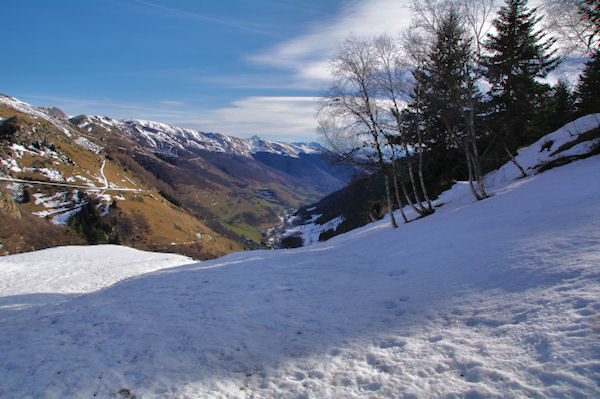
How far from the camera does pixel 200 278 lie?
10.8 meters

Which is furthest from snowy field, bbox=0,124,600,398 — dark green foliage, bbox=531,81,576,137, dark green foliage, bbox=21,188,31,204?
dark green foliage, bbox=21,188,31,204

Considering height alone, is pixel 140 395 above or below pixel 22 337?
below

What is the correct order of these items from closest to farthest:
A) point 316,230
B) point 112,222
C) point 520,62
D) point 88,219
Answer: point 520,62 < point 88,219 < point 112,222 < point 316,230

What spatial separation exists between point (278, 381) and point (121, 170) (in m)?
225

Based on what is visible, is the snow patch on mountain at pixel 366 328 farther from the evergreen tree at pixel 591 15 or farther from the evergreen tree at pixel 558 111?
the evergreen tree at pixel 558 111

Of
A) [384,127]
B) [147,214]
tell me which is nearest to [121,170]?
[147,214]

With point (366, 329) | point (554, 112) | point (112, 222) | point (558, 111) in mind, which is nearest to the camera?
point (366, 329)

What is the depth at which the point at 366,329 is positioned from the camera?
18.2ft

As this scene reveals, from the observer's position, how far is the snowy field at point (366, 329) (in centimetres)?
374

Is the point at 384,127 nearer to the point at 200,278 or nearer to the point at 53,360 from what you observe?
the point at 200,278

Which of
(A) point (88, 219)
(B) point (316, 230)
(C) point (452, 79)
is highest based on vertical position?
(A) point (88, 219)

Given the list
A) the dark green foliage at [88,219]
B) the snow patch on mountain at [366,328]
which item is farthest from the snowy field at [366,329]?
the dark green foliage at [88,219]

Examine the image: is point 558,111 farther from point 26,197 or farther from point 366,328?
point 26,197

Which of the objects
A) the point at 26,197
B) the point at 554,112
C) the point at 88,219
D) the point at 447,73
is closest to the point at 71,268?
the point at 447,73
